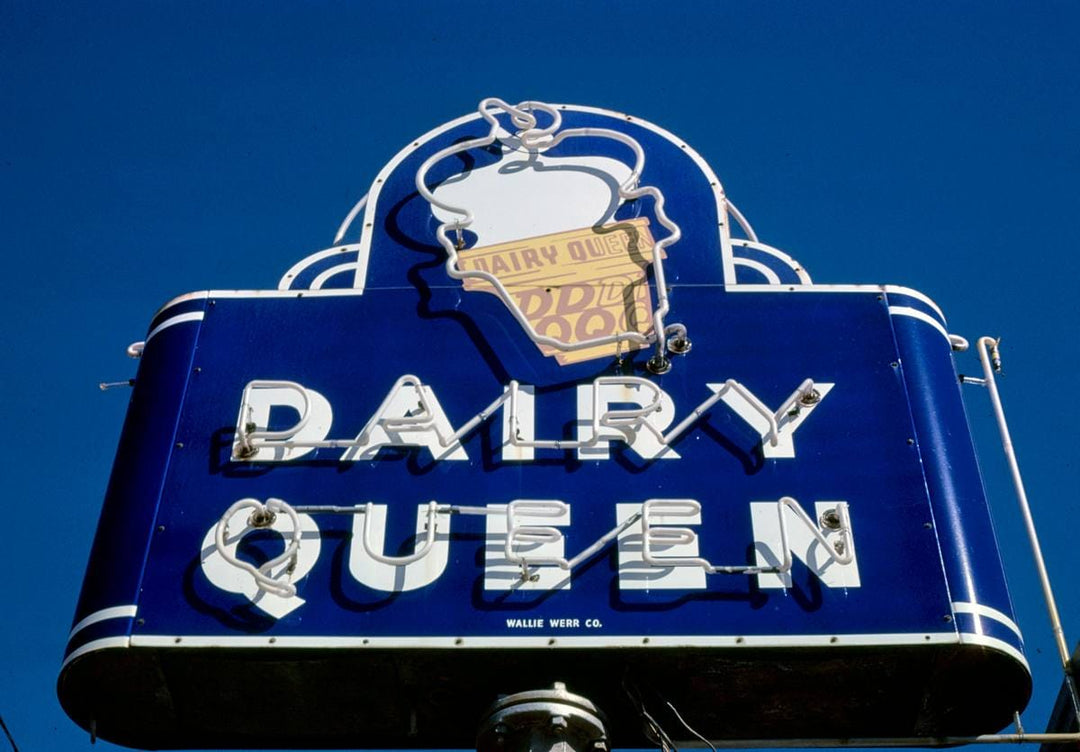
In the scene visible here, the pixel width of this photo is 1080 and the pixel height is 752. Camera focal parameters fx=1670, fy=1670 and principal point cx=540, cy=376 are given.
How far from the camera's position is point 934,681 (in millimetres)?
7922

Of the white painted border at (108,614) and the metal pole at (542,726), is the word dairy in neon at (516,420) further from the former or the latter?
the metal pole at (542,726)

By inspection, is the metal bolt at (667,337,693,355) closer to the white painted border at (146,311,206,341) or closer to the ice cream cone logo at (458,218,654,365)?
the ice cream cone logo at (458,218,654,365)

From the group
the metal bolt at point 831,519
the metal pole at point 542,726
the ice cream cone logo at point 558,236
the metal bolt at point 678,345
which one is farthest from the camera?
the ice cream cone logo at point 558,236

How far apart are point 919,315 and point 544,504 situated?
2693 millimetres

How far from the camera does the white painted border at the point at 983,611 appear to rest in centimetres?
793

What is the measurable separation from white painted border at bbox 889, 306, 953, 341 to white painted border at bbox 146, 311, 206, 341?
3.98m

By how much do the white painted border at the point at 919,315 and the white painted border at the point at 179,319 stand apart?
157 inches

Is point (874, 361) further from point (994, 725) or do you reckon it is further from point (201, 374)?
point (201, 374)

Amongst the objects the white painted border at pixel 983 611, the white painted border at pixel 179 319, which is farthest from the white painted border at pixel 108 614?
the white painted border at pixel 983 611

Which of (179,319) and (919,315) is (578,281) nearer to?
(919,315)

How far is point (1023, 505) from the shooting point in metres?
9.12

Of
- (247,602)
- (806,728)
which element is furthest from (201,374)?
(806,728)

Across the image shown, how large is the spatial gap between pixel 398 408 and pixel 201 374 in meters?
1.16

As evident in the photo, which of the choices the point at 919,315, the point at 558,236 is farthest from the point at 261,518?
the point at 919,315
